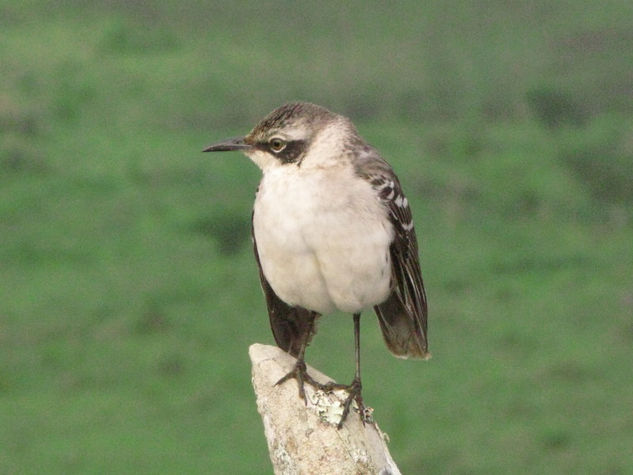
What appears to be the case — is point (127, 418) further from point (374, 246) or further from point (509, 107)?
point (374, 246)

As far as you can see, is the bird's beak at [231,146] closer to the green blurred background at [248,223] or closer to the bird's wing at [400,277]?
the bird's wing at [400,277]

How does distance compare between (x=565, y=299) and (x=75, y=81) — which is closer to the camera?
(x=565, y=299)

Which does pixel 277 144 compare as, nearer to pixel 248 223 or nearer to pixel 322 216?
pixel 322 216

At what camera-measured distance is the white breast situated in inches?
261

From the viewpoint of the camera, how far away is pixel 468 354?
75.6ft

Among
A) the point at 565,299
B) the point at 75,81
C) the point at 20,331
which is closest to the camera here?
the point at 20,331

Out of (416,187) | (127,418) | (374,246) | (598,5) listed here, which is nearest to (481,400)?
(416,187)

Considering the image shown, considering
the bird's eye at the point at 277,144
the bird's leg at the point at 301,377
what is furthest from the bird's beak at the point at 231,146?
the bird's leg at the point at 301,377

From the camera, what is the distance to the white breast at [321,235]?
6.63 m

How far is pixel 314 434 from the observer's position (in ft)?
21.5

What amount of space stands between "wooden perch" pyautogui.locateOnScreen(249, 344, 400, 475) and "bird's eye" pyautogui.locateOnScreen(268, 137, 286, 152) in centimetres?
107

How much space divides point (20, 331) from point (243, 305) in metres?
3.87

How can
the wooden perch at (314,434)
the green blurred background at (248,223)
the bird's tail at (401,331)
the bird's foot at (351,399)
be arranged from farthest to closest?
the green blurred background at (248,223)
the bird's tail at (401,331)
the bird's foot at (351,399)
the wooden perch at (314,434)

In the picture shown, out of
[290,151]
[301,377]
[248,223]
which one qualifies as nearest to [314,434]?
[301,377]
